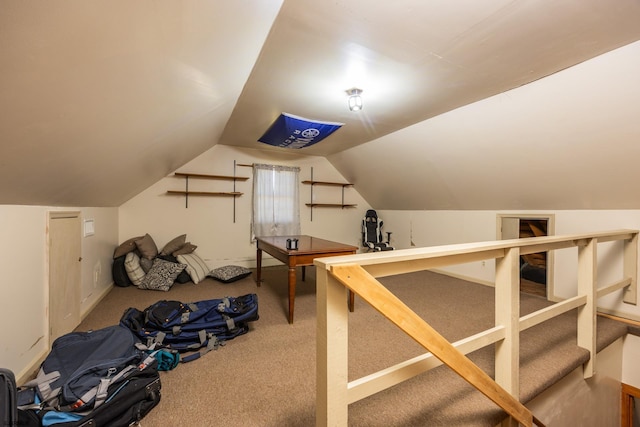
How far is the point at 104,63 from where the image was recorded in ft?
3.48

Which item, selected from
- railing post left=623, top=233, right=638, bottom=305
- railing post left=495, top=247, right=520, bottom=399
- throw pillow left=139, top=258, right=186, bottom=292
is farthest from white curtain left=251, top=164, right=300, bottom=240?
railing post left=623, top=233, right=638, bottom=305

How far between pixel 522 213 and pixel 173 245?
194 inches

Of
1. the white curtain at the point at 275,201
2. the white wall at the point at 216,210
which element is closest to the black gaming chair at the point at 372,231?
the white wall at the point at 216,210

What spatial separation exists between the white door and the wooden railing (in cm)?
225

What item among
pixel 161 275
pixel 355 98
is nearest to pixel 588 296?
pixel 355 98

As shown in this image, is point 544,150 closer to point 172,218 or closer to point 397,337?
point 397,337

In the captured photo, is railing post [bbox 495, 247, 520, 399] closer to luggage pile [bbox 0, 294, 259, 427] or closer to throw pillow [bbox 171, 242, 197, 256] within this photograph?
luggage pile [bbox 0, 294, 259, 427]

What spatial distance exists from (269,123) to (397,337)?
2738mm

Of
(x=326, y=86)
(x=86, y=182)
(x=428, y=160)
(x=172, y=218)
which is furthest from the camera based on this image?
(x=172, y=218)

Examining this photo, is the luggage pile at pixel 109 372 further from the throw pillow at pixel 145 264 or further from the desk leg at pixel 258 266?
the throw pillow at pixel 145 264

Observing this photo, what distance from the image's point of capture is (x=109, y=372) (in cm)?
135

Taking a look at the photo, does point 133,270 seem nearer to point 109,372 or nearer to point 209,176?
point 209,176

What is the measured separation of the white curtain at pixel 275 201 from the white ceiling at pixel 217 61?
210cm

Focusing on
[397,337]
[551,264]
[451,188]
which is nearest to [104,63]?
[397,337]
